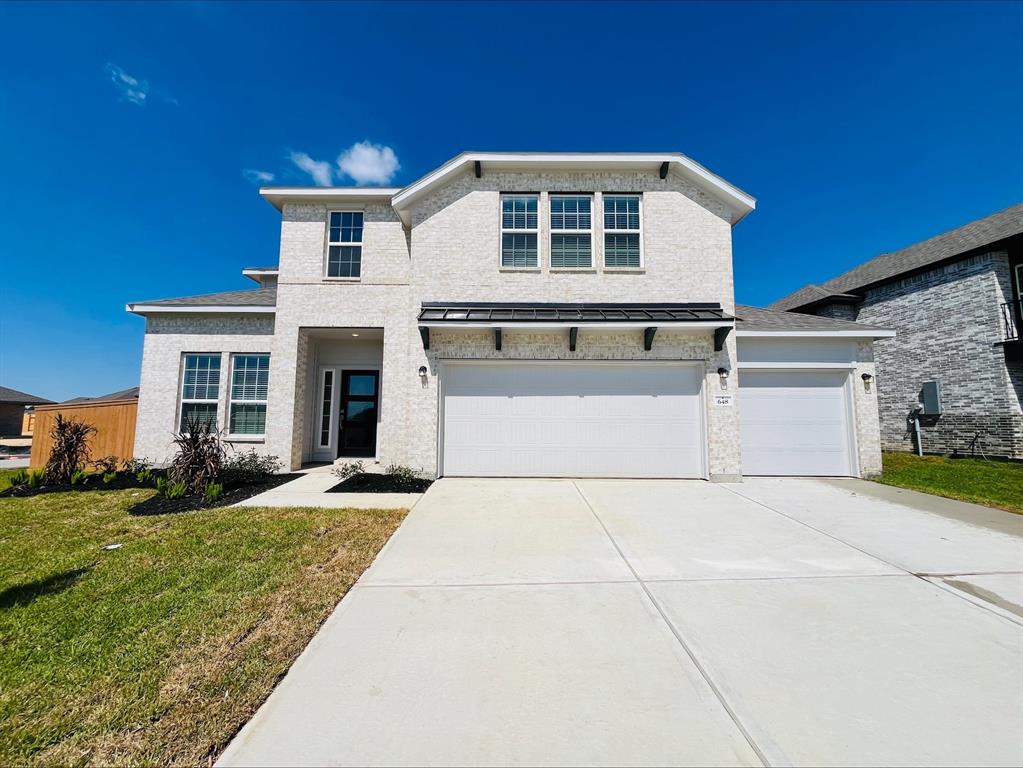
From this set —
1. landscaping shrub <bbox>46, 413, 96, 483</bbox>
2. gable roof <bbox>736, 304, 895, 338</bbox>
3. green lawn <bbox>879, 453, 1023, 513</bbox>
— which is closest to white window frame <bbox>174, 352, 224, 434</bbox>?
landscaping shrub <bbox>46, 413, 96, 483</bbox>

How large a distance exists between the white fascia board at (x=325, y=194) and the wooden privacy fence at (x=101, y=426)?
650cm

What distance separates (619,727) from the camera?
7.14ft

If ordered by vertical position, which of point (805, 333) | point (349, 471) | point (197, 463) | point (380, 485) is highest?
point (805, 333)

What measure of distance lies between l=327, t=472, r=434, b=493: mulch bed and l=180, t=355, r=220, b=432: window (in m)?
4.95

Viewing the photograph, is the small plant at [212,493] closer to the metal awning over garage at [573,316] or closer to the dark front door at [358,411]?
the metal awning over garage at [573,316]

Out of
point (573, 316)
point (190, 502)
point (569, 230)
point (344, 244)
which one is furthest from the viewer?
point (344, 244)

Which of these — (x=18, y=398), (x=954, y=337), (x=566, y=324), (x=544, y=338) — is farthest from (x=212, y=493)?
(x=18, y=398)

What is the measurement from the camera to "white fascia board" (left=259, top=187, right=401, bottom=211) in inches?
403

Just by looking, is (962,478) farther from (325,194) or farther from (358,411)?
(325,194)

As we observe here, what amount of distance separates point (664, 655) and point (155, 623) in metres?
3.81

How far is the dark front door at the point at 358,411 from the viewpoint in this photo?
38.8 ft

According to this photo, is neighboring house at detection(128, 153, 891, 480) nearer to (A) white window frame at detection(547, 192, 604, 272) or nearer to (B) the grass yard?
(A) white window frame at detection(547, 192, 604, 272)

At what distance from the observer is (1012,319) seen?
1246 cm

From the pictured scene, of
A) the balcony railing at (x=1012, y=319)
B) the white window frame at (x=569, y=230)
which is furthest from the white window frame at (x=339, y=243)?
the balcony railing at (x=1012, y=319)
